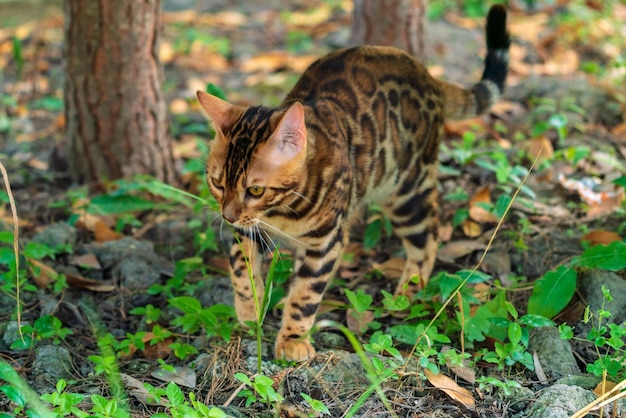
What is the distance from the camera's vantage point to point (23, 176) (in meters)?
5.01

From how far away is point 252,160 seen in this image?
308 cm

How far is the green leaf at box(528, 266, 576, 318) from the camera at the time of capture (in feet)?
10.9

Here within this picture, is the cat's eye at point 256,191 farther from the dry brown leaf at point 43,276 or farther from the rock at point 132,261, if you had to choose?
the dry brown leaf at point 43,276

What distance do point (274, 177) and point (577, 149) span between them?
8.02 ft

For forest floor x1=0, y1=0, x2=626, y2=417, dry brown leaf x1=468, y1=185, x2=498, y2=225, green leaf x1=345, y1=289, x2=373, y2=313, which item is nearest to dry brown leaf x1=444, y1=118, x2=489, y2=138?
forest floor x1=0, y1=0, x2=626, y2=417

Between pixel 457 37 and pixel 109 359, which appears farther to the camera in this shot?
pixel 457 37

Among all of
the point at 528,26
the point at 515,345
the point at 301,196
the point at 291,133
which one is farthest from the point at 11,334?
the point at 528,26

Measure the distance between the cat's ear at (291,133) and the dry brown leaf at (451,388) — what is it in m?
1.04

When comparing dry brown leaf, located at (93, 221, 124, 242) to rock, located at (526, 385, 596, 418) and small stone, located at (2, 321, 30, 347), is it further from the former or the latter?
rock, located at (526, 385, 596, 418)

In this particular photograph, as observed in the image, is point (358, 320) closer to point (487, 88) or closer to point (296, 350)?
point (296, 350)

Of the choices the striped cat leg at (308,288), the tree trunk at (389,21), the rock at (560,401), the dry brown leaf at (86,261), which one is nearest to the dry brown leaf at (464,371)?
the rock at (560,401)

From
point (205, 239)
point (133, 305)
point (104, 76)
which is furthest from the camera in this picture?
point (104, 76)

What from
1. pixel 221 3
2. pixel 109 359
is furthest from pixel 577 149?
pixel 221 3

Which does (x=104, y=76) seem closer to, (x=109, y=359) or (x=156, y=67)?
(x=156, y=67)
